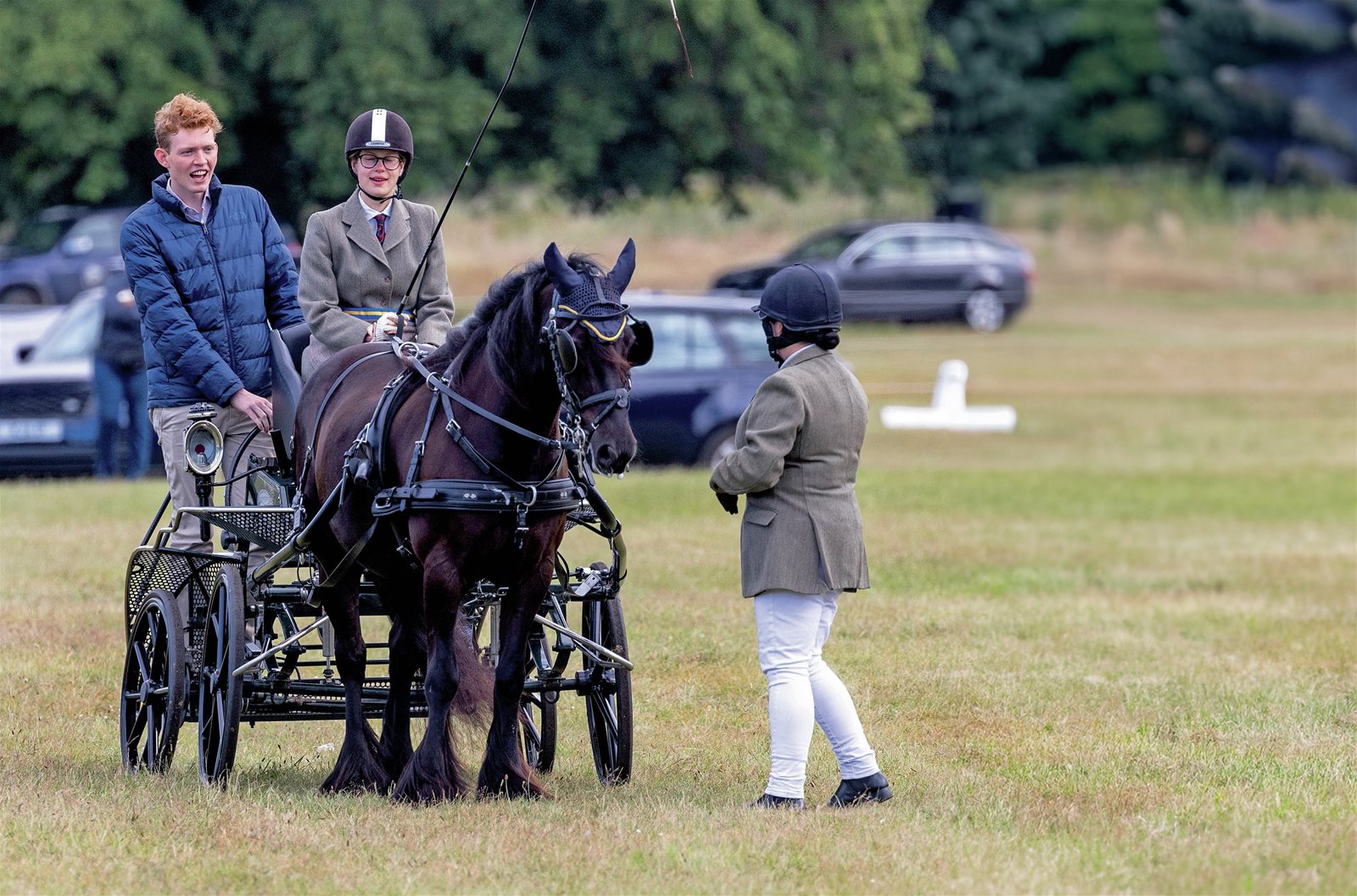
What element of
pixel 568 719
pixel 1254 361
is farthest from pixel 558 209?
pixel 568 719

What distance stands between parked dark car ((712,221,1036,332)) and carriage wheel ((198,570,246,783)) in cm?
2808

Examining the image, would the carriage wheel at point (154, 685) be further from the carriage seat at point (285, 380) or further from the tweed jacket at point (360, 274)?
the tweed jacket at point (360, 274)

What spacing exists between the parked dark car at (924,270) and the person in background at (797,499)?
93.7 feet

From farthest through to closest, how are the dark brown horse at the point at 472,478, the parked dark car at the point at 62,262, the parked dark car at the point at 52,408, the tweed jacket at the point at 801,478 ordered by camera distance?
the parked dark car at the point at 62,262 → the parked dark car at the point at 52,408 → the tweed jacket at the point at 801,478 → the dark brown horse at the point at 472,478

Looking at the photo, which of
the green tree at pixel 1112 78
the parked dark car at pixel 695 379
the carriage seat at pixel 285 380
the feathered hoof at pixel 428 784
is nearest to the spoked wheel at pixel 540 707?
the feathered hoof at pixel 428 784

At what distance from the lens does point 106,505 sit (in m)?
16.1

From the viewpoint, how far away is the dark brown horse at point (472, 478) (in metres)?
6.32

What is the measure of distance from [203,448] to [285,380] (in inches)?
16.8

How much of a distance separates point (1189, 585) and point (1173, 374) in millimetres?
17102

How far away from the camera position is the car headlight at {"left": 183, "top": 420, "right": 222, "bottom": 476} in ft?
26.1

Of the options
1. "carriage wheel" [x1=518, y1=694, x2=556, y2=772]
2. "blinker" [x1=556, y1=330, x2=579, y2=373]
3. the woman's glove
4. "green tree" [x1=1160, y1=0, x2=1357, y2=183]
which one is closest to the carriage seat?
the woman's glove

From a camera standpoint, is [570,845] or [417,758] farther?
[417,758]

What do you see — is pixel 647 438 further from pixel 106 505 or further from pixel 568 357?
pixel 568 357

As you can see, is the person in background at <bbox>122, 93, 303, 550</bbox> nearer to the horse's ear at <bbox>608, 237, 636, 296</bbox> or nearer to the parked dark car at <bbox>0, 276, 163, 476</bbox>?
the horse's ear at <bbox>608, 237, 636, 296</bbox>
